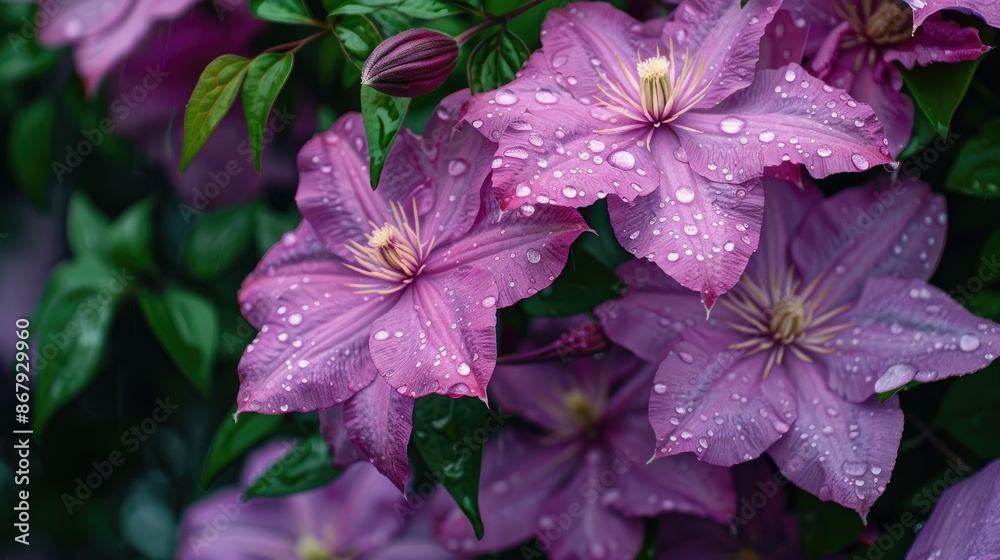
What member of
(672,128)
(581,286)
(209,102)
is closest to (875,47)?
(672,128)

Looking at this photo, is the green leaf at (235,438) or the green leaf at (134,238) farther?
the green leaf at (134,238)

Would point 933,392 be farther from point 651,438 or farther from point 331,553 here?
point 331,553

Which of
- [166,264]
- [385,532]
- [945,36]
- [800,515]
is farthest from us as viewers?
[166,264]

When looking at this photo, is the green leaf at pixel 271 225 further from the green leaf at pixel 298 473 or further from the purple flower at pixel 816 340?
the purple flower at pixel 816 340

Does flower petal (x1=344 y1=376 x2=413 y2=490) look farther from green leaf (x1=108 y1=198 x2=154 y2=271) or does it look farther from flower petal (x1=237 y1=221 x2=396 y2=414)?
green leaf (x1=108 y1=198 x2=154 y2=271)

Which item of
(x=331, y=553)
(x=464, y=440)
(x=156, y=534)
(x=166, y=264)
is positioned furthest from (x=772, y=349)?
(x=156, y=534)

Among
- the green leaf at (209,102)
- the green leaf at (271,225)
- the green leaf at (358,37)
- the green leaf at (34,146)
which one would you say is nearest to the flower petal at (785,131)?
the green leaf at (358,37)
